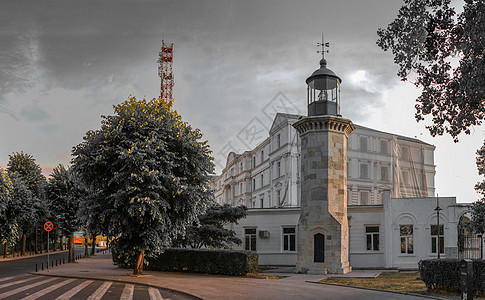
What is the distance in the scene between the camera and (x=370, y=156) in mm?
59875

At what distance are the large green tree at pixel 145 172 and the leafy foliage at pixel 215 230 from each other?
855 centimetres

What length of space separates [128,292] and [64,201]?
23.4 meters

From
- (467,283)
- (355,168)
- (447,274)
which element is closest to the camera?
(467,283)

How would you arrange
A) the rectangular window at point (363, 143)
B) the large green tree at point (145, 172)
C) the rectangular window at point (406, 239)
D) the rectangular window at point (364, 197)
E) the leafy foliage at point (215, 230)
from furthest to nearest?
the rectangular window at point (363, 143)
the rectangular window at point (364, 197)
the leafy foliage at point (215, 230)
the rectangular window at point (406, 239)
the large green tree at point (145, 172)

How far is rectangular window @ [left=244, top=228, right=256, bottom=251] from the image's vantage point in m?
36.6

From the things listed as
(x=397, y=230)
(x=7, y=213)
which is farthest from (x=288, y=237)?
(x=7, y=213)

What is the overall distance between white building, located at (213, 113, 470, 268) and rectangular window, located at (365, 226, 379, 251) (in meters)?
0.07

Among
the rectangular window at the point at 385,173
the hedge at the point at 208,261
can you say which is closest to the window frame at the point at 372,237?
the hedge at the point at 208,261

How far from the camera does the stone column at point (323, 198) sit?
2766cm

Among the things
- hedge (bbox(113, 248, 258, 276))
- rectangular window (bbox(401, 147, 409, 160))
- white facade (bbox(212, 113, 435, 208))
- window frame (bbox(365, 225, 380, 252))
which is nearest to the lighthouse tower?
hedge (bbox(113, 248, 258, 276))

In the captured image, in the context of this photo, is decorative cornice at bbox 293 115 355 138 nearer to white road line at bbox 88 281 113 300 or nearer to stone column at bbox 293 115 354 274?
stone column at bbox 293 115 354 274

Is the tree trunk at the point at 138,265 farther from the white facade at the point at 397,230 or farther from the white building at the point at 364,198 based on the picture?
the white facade at the point at 397,230

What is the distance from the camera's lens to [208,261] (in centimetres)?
2583

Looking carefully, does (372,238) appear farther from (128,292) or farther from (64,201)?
(64,201)
